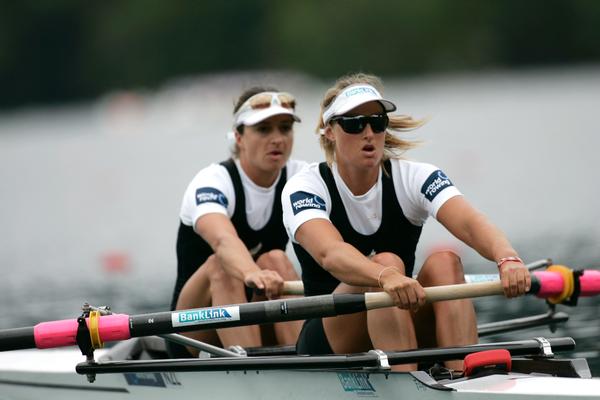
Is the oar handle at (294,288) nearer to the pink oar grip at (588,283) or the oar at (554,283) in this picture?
the oar at (554,283)

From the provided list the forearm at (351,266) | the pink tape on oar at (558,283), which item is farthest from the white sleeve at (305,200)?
the pink tape on oar at (558,283)

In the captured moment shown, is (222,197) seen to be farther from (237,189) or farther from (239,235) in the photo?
(239,235)

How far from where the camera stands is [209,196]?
Result: 28.0ft

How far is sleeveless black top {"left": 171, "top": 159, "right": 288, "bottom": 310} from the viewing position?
874 centimetres

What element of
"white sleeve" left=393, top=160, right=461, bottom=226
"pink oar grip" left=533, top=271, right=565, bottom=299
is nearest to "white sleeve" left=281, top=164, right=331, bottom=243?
"white sleeve" left=393, top=160, right=461, bottom=226

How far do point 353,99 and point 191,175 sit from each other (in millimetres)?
24004

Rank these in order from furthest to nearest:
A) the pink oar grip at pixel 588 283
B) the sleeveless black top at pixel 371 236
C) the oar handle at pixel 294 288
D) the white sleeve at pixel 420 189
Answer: the pink oar grip at pixel 588 283 → the oar handle at pixel 294 288 → the sleeveless black top at pixel 371 236 → the white sleeve at pixel 420 189

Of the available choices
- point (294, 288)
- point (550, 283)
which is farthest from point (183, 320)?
point (550, 283)

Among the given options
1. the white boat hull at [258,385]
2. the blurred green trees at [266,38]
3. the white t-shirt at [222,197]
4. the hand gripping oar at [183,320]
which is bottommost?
the white boat hull at [258,385]

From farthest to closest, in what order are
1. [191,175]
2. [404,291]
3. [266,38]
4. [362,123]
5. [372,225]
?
1. [266,38]
2. [191,175]
3. [372,225]
4. [362,123]
5. [404,291]

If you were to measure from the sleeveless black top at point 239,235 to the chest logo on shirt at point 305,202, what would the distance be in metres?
1.56

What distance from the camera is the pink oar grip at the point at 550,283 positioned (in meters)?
7.93

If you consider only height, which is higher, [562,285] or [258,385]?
[562,285]

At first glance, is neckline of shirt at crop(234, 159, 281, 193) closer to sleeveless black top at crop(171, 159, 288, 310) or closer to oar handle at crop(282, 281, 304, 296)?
sleeveless black top at crop(171, 159, 288, 310)
